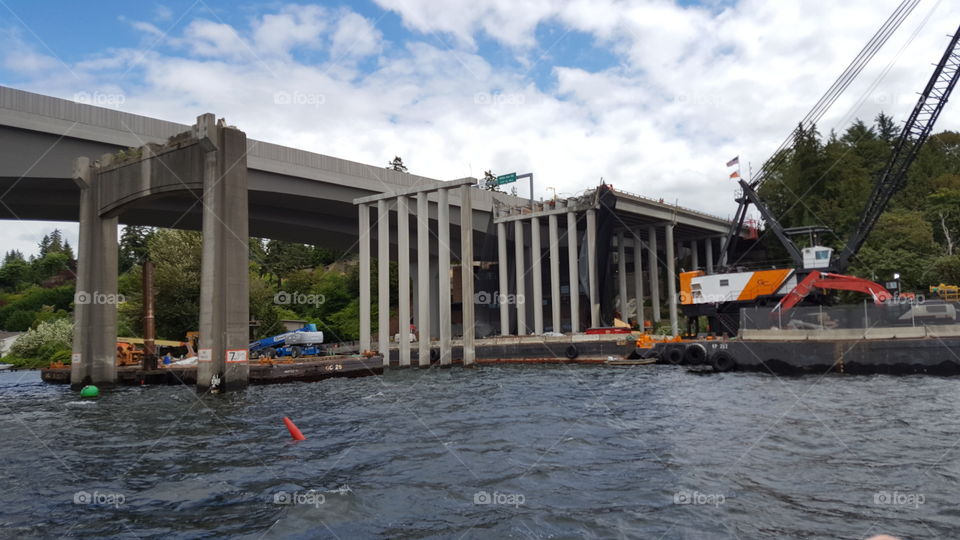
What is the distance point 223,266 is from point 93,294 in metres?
10.8

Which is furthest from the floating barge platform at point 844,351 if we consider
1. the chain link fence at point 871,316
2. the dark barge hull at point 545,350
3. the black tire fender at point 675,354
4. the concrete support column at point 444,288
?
the concrete support column at point 444,288

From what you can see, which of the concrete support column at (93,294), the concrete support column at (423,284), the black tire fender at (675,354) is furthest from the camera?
the concrete support column at (423,284)

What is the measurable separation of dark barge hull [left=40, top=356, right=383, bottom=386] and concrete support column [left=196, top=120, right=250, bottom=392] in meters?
5.05

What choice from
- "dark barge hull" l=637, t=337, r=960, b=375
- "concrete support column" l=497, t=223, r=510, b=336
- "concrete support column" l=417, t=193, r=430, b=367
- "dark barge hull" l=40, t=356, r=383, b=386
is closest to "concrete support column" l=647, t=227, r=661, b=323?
"concrete support column" l=497, t=223, r=510, b=336

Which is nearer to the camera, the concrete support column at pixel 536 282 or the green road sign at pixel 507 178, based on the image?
the green road sign at pixel 507 178

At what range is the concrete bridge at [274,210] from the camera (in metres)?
29.7

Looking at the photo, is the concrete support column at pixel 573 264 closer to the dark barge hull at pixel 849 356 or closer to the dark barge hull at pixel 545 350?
the dark barge hull at pixel 545 350

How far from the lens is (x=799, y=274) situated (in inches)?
1709

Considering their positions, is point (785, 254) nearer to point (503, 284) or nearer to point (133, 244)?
point (503, 284)

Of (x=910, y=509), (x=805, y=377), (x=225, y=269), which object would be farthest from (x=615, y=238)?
(x=910, y=509)

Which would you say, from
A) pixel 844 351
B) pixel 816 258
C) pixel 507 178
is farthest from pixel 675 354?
pixel 507 178

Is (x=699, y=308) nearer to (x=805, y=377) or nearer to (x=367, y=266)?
(x=805, y=377)

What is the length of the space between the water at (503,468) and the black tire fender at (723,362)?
37.2 feet

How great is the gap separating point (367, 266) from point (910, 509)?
43947 mm
